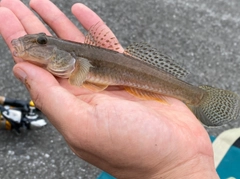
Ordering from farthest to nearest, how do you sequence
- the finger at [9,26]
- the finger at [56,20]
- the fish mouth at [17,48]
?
the finger at [56,20]
the finger at [9,26]
the fish mouth at [17,48]

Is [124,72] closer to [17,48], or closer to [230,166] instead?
[17,48]

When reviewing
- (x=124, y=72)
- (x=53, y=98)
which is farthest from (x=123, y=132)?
(x=124, y=72)

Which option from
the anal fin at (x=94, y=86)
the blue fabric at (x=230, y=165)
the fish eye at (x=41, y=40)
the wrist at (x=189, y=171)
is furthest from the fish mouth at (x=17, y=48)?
the blue fabric at (x=230, y=165)

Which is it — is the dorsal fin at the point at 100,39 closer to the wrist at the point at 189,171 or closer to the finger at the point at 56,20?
the finger at the point at 56,20

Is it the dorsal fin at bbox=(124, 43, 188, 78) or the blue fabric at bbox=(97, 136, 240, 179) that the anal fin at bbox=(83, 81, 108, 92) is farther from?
the blue fabric at bbox=(97, 136, 240, 179)

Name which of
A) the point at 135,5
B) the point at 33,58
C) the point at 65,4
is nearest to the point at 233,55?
the point at 135,5

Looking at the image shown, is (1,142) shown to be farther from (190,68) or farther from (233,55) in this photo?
(233,55)
